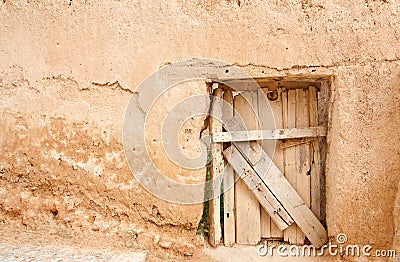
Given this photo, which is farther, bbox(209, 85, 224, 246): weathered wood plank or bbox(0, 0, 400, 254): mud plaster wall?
bbox(209, 85, 224, 246): weathered wood plank

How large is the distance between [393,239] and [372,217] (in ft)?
0.76

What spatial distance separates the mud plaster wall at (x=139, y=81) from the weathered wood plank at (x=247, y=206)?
1.72 ft

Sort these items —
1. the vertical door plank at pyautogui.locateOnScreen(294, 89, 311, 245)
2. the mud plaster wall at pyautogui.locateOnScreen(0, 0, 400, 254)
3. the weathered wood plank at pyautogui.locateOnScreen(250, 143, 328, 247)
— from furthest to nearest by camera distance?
the vertical door plank at pyautogui.locateOnScreen(294, 89, 311, 245) < the weathered wood plank at pyautogui.locateOnScreen(250, 143, 328, 247) < the mud plaster wall at pyautogui.locateOnScreen(0, 0, 400, 254)

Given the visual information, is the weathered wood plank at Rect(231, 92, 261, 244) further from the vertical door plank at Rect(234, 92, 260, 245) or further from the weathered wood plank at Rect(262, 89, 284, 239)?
the weathered wood plank at Rect(262, 89, 284, 239)

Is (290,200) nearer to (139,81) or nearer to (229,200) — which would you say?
(229,200)

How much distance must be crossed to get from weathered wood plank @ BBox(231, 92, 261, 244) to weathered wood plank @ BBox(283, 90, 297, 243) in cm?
30

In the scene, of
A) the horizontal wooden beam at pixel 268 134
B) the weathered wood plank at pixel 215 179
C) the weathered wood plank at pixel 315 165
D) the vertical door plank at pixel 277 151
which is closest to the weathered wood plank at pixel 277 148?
the vertical door plank at pixel 277 151

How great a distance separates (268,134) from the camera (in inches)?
165

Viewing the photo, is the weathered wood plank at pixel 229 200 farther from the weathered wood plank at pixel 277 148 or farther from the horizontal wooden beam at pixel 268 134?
the weathered wood plank at pixel 277 148

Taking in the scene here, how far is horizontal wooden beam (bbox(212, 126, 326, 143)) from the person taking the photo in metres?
4.11

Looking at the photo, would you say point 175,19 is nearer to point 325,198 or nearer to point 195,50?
point 195,50

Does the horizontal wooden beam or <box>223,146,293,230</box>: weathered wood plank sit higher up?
the horizontal wooden beam

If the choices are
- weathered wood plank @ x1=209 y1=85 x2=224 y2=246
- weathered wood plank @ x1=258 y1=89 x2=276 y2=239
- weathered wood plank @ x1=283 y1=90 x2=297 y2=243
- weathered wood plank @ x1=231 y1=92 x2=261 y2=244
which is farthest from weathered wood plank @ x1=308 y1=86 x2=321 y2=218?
weathered wood plank @ x1=209 y1=85 x2=224 y2=246

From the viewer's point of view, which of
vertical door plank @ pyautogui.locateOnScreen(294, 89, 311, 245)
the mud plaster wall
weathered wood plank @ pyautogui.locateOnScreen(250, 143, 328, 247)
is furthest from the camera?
vertical door plank @ pyautogui.locateOnScreen(294, 89, 311, 245)
